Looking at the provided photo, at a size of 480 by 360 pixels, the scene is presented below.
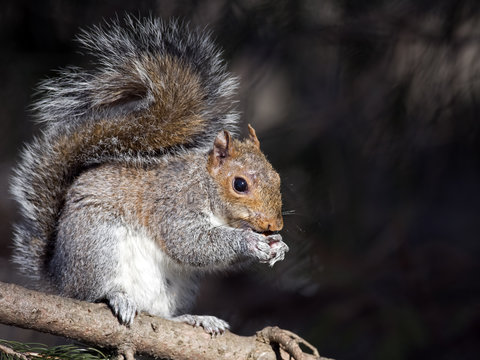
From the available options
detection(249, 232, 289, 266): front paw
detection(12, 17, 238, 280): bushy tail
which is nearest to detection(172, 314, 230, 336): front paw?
detection(249, 232, 289, 266): front paw

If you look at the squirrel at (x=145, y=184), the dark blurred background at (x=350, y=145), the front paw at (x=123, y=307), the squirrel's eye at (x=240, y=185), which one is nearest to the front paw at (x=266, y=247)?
the squirrel at (x=145, y=184)

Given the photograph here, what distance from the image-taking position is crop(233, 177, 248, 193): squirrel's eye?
6.16ft

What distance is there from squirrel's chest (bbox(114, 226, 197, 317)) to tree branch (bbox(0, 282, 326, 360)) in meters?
0.11

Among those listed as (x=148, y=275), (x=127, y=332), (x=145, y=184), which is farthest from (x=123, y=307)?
(x=145, y=184)

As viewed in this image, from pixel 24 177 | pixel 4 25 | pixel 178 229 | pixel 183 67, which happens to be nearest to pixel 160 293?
pixel 178 229

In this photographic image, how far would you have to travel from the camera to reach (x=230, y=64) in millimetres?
3092

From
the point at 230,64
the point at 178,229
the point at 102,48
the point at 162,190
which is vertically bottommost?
the point at 178,229

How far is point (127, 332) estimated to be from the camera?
168 cm

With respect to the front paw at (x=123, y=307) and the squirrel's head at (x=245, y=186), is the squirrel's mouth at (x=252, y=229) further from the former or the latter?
the front paw at (x=123, y=307)

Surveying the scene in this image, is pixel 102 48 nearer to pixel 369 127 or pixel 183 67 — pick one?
pixel 183 67

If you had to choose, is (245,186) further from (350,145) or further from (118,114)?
(350,145)

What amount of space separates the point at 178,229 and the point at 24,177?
1.95 feet

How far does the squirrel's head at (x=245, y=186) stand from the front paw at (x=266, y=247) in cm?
3

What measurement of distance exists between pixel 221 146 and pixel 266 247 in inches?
14.1
